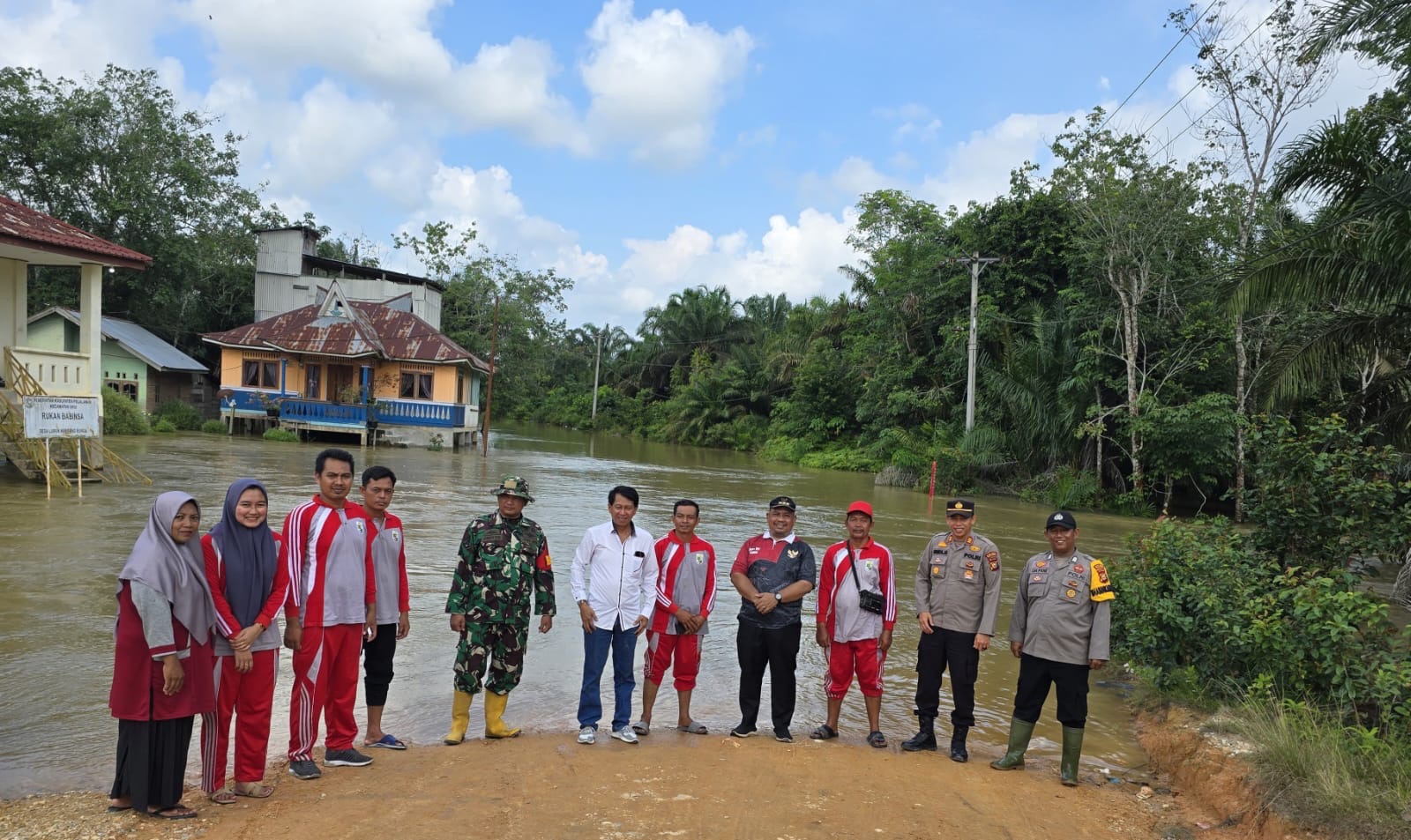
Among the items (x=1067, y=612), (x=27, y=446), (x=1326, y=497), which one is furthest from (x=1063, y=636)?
(x=27, y=446)

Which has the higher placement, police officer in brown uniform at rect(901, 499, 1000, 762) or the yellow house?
the yellow house

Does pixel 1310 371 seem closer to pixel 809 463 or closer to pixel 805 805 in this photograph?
pixel 805 805

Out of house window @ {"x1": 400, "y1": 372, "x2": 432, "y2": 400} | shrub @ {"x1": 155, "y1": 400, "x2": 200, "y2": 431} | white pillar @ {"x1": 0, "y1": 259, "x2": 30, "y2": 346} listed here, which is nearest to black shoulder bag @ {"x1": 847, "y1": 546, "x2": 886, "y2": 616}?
white pillar @ {"x1": 0, "y1": 259, "x2": 30, "y2": 346}

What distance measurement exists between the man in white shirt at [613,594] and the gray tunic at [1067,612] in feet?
7.81

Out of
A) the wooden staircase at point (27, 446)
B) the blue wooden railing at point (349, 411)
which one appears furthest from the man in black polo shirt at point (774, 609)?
the blue wooden railing at point (349, 411)

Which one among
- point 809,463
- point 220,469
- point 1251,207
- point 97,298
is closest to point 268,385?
point 220,469

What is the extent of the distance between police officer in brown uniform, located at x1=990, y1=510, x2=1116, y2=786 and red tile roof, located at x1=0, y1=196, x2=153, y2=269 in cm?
1647

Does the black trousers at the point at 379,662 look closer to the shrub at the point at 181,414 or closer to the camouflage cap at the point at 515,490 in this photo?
the camouflage cap at the point at 515,490

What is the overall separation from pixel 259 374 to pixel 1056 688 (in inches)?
1264

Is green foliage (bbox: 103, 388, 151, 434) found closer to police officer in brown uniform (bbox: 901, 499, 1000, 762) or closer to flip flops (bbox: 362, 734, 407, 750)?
flip flops (bbox: 362, 734, 407, 750)

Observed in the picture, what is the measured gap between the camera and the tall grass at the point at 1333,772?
4148 mm

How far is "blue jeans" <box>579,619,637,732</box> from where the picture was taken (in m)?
5.62

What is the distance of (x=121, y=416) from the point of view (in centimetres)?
2759

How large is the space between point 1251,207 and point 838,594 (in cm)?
1883
